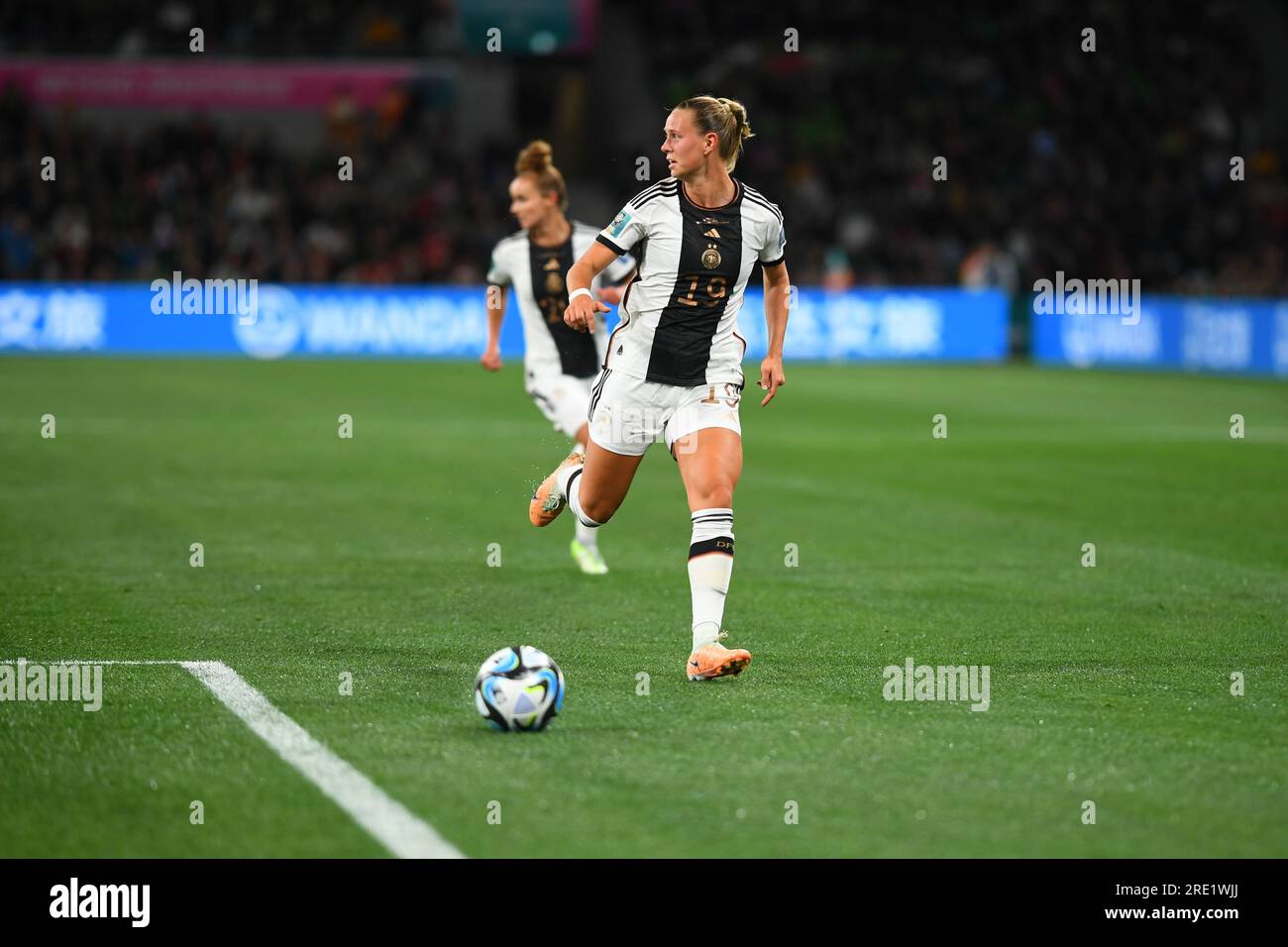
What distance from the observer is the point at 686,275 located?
23.4 feet

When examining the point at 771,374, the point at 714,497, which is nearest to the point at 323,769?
the point at 714,497

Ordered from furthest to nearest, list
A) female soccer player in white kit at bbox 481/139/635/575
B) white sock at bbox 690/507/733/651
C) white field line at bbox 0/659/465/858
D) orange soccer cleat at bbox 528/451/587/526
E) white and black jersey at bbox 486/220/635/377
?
white and black jersey at bbox 486/220/635/377, female soccer player in white kit at bbox 481/139/635/575, orange soccer cleat at bbox 528/451/587/526, white sock at bbox 690/507/733/651, white field line at bbox 0/659/465/858

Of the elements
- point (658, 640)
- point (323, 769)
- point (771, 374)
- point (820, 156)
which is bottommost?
point (323, 769)

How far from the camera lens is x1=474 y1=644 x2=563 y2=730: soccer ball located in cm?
600

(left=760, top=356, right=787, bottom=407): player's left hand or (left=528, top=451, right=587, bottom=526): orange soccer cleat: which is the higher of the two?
(left=760, top=356, right=787, bottom=407): player's left hand

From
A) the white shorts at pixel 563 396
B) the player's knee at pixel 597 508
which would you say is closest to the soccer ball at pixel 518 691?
the player's knee at pixel 597 508

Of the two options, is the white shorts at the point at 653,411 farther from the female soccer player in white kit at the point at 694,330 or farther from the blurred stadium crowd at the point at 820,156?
the blurred stadium crowd at the point at 820,156

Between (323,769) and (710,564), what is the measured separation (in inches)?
81.3

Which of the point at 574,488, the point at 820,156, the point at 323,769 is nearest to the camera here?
the point at 323,769

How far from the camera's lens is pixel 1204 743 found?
5965mm

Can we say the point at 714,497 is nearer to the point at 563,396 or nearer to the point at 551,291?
the point at 563,396

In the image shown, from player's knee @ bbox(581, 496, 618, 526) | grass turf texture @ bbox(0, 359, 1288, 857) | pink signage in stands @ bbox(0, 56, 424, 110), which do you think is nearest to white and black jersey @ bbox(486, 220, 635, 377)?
grass turf texture @ bbox(0, 359, 1288, 857)

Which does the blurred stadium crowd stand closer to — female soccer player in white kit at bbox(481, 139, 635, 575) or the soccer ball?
female soccer player in white kit at bbox(481, 139, 635, 575)
